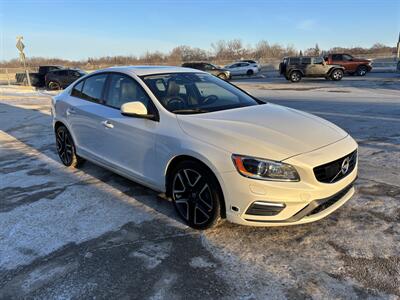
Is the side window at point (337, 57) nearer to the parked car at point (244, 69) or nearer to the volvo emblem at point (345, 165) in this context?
the parked car at point (244, 69)

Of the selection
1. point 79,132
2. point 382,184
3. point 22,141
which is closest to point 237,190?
point 382,184

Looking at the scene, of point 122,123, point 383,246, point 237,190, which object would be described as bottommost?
point 383,246

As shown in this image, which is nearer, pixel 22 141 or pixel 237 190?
pixel 237 190

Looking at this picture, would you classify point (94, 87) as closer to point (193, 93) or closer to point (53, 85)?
point (193, 93)

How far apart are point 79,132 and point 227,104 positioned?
235 centimetres

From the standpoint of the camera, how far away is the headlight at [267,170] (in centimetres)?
314

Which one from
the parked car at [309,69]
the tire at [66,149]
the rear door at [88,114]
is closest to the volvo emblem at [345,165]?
the rear door at [88,114]

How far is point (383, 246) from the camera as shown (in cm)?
330

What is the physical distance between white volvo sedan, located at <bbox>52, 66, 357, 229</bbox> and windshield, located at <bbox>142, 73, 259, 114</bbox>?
0.5 inches

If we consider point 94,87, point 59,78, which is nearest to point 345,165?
point 94,87

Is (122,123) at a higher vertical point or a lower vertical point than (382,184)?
higher

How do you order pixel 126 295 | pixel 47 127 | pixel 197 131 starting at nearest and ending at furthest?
pixel 126 295
pixel 197 131
pixel 47 127

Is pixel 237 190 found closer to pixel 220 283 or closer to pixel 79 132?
pixel 220 283

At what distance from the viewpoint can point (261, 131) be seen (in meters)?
3.53
